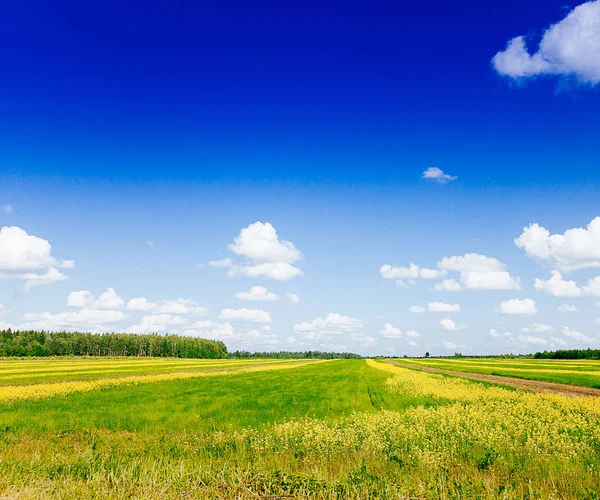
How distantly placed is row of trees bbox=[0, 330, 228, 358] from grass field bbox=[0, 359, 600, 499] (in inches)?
5856

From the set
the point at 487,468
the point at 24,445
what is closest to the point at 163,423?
the point at 24,445

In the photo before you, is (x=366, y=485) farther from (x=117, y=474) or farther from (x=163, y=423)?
(x=163, y=423)

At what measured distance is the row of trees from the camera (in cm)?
14775

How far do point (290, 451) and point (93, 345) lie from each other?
182 meters

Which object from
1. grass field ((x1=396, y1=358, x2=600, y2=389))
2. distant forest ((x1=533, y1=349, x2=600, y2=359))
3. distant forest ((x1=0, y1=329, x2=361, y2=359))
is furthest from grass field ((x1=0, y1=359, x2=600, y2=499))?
distant forest ((x1=0, y1=329, x2=361, y2=359))

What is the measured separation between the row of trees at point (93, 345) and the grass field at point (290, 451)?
148754 millimetres

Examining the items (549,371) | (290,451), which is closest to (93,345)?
(549,371)

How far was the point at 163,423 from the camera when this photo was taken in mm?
17672

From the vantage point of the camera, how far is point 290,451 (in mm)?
12008

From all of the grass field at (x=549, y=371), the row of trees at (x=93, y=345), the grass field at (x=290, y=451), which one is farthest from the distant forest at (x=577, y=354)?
the row of trees at (x=93, y=345)

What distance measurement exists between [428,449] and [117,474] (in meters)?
8.73

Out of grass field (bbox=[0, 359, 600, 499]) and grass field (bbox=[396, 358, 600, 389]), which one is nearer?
grass field (bbox=[0, 359, 600, 499])

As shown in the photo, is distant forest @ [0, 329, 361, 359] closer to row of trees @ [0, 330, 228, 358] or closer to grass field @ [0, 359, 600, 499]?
row of trees @ [0, 330, 228, 358]

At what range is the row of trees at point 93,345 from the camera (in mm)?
147750
